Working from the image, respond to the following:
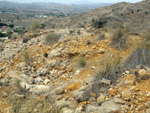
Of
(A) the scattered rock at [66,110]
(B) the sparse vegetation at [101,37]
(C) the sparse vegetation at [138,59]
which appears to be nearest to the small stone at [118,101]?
(A) the scattered rock at [66,110]

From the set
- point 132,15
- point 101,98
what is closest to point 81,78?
point 101,98

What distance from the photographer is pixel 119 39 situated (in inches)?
218

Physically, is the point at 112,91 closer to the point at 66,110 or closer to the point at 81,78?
the point at 66,110

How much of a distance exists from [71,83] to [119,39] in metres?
2.98

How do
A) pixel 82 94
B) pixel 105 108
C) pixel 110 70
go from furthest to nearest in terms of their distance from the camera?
pixel 110 70, pixel 82 94, pixel 105 108

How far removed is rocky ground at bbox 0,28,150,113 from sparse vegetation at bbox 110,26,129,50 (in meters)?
0.22

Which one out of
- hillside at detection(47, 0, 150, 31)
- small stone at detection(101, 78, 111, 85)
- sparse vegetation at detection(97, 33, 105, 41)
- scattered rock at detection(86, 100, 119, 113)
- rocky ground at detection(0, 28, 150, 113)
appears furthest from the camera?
hillside at detection(47, 0, 150, 31)

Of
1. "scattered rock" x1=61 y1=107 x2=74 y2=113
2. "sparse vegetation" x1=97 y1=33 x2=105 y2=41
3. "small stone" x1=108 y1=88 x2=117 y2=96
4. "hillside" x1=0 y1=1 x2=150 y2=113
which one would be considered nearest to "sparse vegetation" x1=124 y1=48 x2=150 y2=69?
"hillside" x1=0 y1=1 x2=150 y2=113

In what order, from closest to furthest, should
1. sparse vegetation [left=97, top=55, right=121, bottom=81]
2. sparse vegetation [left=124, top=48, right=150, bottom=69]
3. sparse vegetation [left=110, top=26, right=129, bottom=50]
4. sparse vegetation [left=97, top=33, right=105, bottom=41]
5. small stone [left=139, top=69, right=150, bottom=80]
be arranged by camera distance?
small stone [left=139, top=69, right=150, bottom=80] → sparse vegetation [left=97, top=55, right=121, bottom=81] → sparse vegetation [left=124, top=48, right=150, bottom=69] → sparse vegetation [left=110, top=26, right=129, bottom=50] → sparse vegetation [left=97, top=33, right=105, bottom=41]

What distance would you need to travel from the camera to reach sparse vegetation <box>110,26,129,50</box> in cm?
537

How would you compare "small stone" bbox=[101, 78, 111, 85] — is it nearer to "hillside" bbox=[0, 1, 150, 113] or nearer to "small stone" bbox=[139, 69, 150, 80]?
"hillside" bbox=[0, 1, 150, 113]

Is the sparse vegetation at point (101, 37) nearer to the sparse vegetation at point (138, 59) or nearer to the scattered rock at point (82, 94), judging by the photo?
the sparse vegetation at point (138, 59)

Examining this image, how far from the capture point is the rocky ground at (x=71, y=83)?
2910 mm

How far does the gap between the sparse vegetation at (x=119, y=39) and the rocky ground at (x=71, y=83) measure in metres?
0.22
